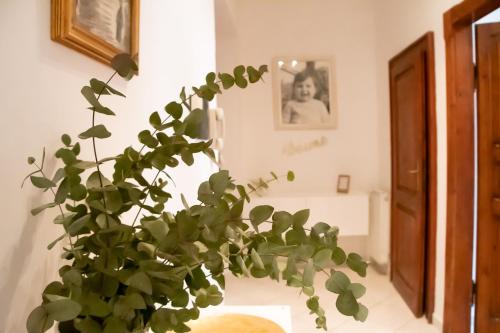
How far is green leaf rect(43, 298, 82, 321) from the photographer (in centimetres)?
35

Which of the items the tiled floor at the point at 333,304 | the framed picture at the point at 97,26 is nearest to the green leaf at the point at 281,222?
the framed picture at the point at 97,26

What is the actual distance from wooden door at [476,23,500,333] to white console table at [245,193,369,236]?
135cm

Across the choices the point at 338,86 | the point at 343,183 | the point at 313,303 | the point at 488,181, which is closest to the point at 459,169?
the point at 488,181

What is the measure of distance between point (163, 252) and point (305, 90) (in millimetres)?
3456

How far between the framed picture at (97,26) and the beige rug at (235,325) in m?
0.67

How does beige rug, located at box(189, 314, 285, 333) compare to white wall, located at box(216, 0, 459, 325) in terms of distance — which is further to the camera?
white wall, located at box(216, 0, 459, 325)

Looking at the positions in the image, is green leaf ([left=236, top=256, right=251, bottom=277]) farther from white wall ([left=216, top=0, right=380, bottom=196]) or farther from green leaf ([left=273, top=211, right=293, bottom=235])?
white wall ([left=216, top=0, right=380, bottom=196])

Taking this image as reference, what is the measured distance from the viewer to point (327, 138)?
147 inches

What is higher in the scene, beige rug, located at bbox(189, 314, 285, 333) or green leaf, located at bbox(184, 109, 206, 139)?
green leaf, located at bbox(184, 109, 206, 139)

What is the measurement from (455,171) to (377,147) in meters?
1.61

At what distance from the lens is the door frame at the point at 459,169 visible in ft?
6.88

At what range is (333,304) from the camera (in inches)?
109

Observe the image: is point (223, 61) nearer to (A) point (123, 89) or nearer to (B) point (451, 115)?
(B) point (451, 115)

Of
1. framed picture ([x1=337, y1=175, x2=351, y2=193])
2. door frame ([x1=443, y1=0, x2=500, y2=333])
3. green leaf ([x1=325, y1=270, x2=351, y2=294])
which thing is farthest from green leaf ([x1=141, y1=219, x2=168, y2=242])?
framed picture ([x1=337, y1=175, x2=351, y2=193])
